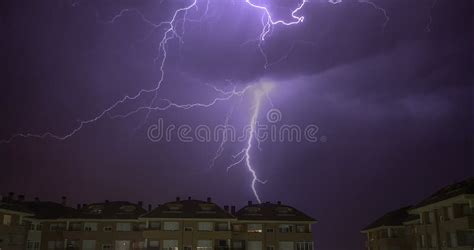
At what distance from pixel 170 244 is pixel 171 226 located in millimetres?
1687

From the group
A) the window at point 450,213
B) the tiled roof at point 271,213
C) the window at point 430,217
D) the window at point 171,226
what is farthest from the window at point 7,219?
the window at point 450,213

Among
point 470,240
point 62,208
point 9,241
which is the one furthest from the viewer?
point 62,208

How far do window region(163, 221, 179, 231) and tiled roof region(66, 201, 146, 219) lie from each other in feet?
16.9

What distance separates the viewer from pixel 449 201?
3788cm

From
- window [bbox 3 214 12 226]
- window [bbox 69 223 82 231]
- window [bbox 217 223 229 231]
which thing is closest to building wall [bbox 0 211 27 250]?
window [bbox 3 214 12 226]

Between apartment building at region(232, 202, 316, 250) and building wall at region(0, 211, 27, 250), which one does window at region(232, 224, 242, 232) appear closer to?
apartment building at region(232, 202, 316, 250)

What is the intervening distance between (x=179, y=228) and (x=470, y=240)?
2542 centimetres

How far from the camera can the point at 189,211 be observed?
5059 centimetres

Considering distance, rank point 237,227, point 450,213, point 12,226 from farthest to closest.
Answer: point 237,227, point 12,226, point 450,213

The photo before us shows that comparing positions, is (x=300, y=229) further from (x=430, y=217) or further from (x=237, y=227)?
(x=430, y=217)

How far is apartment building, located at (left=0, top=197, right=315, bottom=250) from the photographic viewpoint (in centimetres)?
4941

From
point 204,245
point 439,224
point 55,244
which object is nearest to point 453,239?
point 439,224

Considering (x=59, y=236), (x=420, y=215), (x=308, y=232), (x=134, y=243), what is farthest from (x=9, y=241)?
(x=420, y=215)

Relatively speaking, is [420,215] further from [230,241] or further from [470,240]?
A: [230,241]
